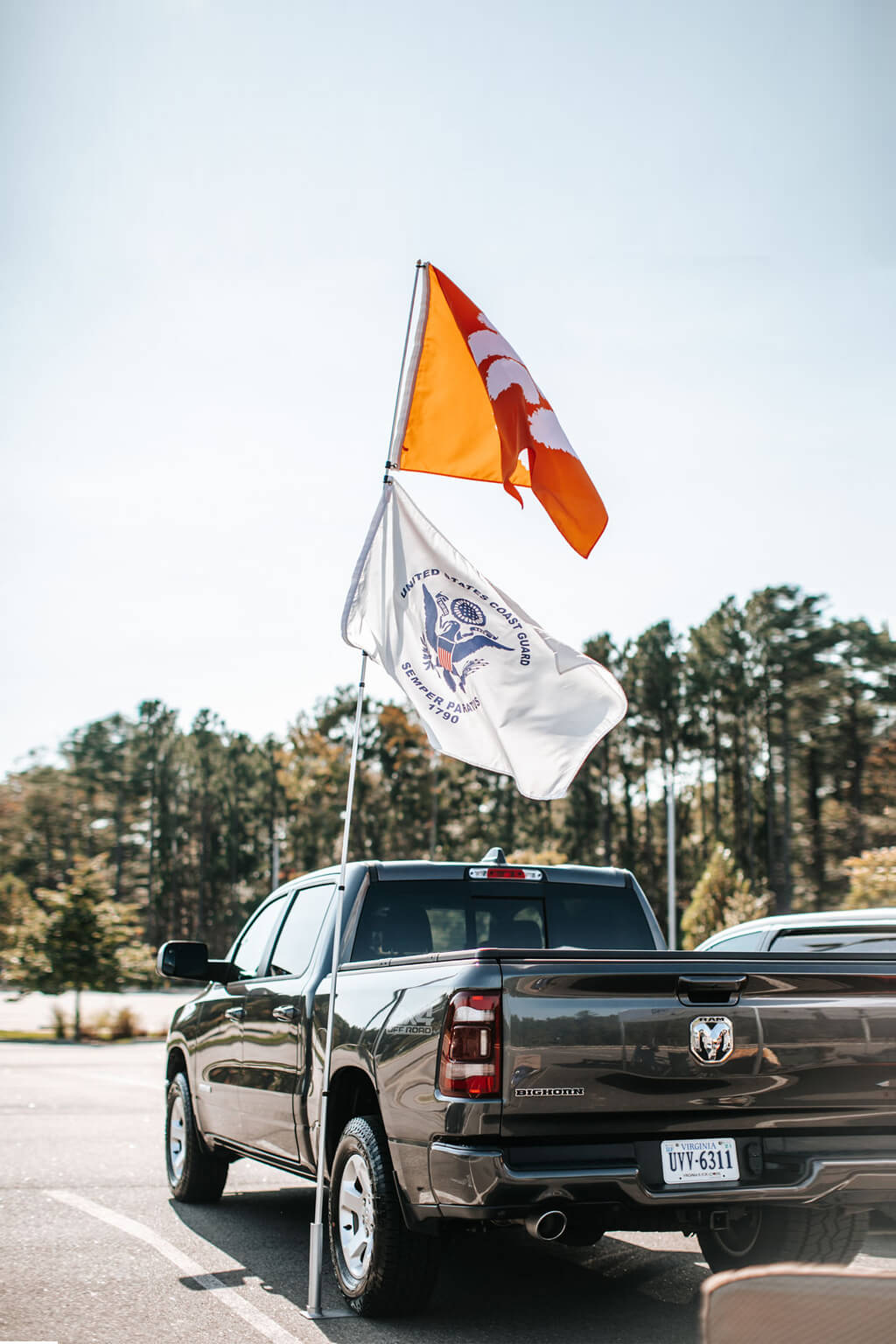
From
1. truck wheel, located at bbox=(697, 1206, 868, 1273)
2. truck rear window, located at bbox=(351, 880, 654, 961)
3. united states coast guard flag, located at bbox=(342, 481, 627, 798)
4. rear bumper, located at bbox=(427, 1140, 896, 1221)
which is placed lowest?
truck wheel, located at bbox=(697, 1206, 868, 1273)

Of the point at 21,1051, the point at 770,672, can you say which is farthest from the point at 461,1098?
the point at 770,672

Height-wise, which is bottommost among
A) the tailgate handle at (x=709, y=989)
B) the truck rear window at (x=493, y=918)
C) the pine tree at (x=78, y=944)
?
the pine tree at (x=78, y=944)

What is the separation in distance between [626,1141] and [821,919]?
3.39 metres

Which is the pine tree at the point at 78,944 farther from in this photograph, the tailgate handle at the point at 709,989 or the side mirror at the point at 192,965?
the tailgate handle at the point at 709,989

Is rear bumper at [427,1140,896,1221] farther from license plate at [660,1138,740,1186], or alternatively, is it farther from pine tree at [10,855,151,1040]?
pine tree at [10,855,151,1040]

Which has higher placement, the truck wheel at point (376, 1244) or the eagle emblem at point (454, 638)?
the eagle emblem at point (454, 638)

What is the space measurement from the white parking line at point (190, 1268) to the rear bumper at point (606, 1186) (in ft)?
3.32

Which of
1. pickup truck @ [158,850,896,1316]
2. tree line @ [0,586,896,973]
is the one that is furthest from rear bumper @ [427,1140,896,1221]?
tree line @ [0,586,896,973]

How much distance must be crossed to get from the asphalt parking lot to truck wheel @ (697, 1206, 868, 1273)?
403 millimetres

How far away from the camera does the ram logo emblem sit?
16.1 feet

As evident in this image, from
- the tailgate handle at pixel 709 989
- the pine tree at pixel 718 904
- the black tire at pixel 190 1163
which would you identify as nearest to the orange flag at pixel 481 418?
the tailgate handle at pixel 709 989

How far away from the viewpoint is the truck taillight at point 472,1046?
465 cm

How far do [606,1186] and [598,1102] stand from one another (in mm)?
282

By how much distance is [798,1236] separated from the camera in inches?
211
